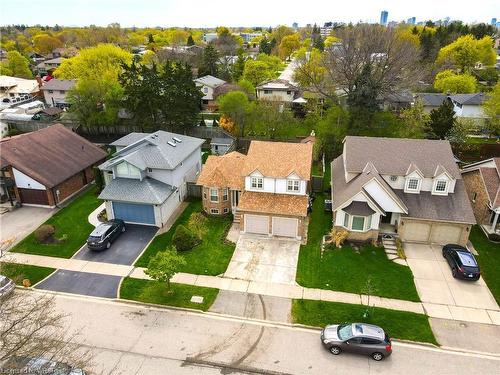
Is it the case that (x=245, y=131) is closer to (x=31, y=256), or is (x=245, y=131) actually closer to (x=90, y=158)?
(x=90, y=158)

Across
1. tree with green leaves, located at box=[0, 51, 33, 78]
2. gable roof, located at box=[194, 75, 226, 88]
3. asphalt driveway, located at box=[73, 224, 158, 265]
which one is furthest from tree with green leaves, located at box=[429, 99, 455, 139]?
tree with green leaves, located at box=[0, 51, 33, 78]

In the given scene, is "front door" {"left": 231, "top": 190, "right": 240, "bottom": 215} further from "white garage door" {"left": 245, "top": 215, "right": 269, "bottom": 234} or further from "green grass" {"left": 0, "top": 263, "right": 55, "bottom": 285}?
"green grass" {"left": 0, "top": 263, "right": 55, "bottom": 285}

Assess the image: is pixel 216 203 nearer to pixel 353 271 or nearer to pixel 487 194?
pixel 353 271

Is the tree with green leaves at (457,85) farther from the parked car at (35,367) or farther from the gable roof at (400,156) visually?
the parked car at (35,367)

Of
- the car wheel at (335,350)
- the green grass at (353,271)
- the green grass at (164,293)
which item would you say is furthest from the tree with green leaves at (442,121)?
the green grass at (164,293)

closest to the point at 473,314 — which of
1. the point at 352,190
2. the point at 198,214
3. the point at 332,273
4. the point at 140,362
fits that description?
the point at 332,273

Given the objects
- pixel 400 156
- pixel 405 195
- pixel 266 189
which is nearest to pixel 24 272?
pixel 266 189
